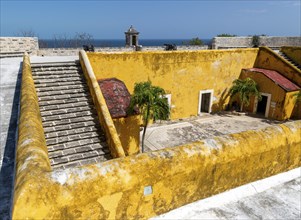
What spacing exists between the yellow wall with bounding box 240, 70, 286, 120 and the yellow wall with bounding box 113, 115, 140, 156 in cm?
1133

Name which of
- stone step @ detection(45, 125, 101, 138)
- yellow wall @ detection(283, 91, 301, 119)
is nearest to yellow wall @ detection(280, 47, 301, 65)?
yellow wall @ detection(283, 91, 301, 119)

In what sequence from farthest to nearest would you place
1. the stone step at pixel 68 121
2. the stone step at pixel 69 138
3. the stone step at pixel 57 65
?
1. the stone step at pixel 57 65
2. the stone step at pixel 68 121
3. the stone step at pixel 69 138

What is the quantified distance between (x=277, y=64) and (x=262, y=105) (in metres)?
3.25

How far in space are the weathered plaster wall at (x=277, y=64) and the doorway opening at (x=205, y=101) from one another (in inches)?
187

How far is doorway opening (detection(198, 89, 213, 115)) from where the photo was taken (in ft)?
60.4

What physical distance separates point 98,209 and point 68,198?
1.13 feet

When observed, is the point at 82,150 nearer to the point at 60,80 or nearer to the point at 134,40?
the point at 60,80

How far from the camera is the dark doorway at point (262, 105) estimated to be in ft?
63.3

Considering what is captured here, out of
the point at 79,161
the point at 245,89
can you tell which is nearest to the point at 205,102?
the point at 245,89

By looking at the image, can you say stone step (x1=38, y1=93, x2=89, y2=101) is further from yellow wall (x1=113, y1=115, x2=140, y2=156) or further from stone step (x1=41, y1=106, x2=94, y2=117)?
yellow wall (x1=113, y1=115, x2=140, y2=156)

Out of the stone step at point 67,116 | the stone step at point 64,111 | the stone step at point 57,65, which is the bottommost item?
the stone step at point 67,116

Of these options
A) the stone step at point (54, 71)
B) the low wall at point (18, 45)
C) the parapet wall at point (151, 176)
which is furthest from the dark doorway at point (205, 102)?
the parapet wall at point (151, 176)

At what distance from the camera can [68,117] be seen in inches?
362

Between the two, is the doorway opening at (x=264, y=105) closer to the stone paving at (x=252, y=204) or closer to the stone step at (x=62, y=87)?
the stone step at (x=62, y=87)
